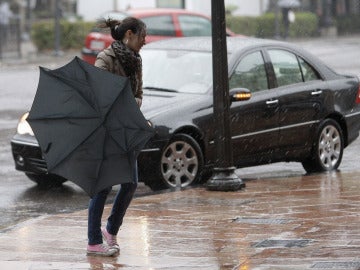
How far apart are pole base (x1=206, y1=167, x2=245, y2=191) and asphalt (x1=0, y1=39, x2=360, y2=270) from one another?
0.11 metres

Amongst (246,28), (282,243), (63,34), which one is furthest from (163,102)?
(246,28)

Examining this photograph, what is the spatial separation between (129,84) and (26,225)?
7.29 ft

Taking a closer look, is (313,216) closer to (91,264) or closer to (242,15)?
(91,264)

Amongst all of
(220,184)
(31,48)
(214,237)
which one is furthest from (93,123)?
(31,48)

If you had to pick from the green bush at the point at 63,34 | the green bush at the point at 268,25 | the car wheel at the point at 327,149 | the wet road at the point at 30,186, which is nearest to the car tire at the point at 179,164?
the wet road at the point at 30,186

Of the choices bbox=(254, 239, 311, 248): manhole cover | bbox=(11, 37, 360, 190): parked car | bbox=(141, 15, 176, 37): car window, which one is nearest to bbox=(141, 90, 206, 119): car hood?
bbox=(11, 37, 360, 190): parked car

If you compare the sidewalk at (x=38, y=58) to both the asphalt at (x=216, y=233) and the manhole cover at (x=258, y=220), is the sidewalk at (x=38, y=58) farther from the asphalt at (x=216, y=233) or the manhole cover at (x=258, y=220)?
the manhole cover at (x=258, y=220)

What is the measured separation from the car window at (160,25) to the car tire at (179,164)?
1395cm

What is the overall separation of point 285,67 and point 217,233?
177 inches

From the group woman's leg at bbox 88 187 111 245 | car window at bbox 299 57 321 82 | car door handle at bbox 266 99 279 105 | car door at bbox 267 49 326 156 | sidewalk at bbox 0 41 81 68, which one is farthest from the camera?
sidewalk at bbox 0 41 81 68

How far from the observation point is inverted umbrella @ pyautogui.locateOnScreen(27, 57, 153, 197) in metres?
7.95

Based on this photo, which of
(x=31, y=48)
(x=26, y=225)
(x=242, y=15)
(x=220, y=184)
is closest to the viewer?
(x=26, y=225)

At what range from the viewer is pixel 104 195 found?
27.1 ft

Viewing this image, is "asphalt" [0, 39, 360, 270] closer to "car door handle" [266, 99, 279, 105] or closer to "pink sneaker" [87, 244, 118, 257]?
"pink sneaker" [87, 244, 118, 257]
